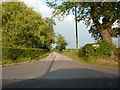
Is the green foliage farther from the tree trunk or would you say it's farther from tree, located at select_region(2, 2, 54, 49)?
tree, located at select_region(2, 2, 54, 49)

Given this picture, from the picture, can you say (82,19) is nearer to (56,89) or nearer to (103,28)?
(103,28)

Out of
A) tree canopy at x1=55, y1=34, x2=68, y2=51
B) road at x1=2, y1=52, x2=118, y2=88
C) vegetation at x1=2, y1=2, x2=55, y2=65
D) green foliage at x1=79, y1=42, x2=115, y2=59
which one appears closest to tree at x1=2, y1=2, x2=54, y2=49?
vegetation at x1=2, y1=2, x2=55, y2=65

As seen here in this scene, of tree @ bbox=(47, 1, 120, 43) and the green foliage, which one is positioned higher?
tree @ bbox=(47, 1, 120, 43)

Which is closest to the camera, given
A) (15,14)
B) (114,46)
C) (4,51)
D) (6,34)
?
(4,51)

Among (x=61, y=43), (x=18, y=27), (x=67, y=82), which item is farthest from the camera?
(x=61, y=43)

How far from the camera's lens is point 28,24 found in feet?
80.0

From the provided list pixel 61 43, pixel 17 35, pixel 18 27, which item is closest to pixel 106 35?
pixel 18 27

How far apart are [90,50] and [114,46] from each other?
9.25 feet

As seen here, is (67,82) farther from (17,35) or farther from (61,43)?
(61,43)

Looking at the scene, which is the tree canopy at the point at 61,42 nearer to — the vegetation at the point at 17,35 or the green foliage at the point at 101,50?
the vegetation at the point at 17,35

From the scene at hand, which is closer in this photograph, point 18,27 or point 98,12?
point 98,12

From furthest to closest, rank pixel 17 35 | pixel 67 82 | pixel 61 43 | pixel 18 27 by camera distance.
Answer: pixel 61 43, pixel 17 35, pixel 18 27, pixel 67 82

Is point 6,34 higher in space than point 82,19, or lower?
lower

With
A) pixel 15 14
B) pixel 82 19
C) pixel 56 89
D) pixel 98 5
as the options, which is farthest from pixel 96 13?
pixel 15 14
